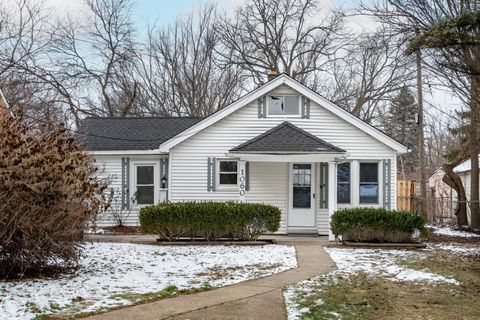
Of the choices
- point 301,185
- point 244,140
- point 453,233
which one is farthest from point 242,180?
point 453,233

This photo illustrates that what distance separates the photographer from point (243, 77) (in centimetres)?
3375

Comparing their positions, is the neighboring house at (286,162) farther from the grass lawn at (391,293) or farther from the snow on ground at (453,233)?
the grass lawn at (391,293)

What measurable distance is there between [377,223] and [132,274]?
6.81 m

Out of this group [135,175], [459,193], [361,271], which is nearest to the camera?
[361,271]

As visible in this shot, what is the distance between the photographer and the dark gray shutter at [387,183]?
16297 mm

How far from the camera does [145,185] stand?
17922 millimetres

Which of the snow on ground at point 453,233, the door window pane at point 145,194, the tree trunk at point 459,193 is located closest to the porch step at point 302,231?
the snow on ground at point 453,233

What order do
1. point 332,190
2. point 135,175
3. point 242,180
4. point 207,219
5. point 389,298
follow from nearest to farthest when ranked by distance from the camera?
point 389,298 < point 207,219 < point 332,190 < point 242,180 < point 135,175

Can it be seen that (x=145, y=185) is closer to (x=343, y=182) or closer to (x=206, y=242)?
(x=206, y=242)

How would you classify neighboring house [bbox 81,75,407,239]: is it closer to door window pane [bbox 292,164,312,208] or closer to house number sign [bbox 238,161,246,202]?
door window pane [bbox 292,164,312,208]

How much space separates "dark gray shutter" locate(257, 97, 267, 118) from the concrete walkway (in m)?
8.12

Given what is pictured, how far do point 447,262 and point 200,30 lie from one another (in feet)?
91.2

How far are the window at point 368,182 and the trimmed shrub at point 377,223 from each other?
320cm

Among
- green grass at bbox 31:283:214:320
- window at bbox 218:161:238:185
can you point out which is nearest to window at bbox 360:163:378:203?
window at bbox 218:161:238:185
